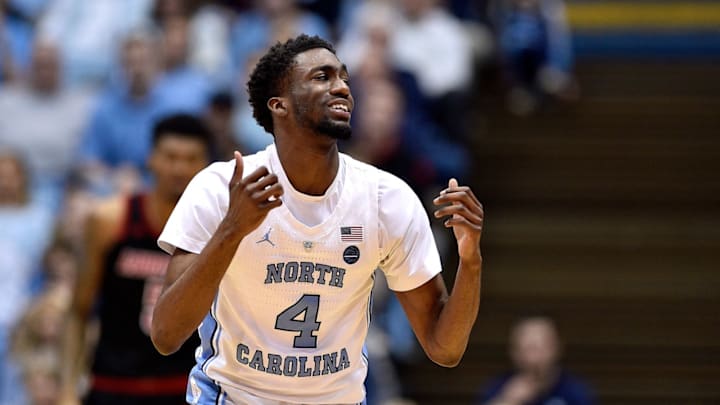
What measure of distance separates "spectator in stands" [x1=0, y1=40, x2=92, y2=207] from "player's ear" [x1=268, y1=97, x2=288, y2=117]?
6515 millimetres

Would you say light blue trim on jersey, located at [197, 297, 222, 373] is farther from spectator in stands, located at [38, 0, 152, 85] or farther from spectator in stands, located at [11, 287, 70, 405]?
spectator in stands, located at [38, 0, 152, 85]

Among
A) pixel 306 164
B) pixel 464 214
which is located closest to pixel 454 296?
pixel 464 214

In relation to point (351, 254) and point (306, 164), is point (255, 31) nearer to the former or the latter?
point (306, 164)

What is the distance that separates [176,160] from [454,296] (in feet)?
7.64

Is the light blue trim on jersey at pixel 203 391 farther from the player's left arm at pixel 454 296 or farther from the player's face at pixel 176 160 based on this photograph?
the player's face at pixel 176 160

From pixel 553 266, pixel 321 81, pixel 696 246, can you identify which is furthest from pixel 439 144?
pixel 321 81

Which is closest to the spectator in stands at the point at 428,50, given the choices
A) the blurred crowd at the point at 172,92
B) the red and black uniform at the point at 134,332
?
the blurred crowd at the point at 172,92

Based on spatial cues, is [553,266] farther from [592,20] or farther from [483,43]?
[592,20]

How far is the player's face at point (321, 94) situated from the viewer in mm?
4570

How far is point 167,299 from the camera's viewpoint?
444 cm

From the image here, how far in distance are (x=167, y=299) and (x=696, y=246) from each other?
7578mm

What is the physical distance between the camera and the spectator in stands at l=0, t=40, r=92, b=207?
36.1ft

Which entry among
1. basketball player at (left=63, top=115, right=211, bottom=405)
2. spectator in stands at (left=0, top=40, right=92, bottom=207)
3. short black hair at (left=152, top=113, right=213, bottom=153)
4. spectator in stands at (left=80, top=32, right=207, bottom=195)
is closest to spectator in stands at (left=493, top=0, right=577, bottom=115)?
spectator in stands at (left=80, top=32, right=207, bottom=195)

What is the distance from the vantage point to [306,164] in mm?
4770
